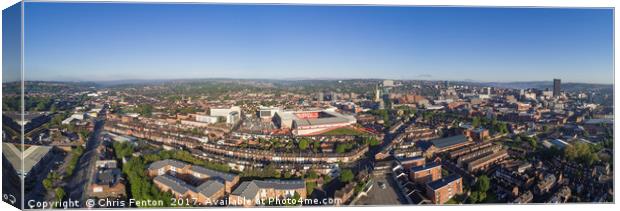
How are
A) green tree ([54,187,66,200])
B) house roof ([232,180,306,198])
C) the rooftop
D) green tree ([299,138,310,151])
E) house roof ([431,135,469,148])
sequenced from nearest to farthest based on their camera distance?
green tree ([54,187,66,200]) < house roof ([232,180,306,198]) < the rooftop < green tree ([299,138,310,151]) < house roof ([431,135,469,148])

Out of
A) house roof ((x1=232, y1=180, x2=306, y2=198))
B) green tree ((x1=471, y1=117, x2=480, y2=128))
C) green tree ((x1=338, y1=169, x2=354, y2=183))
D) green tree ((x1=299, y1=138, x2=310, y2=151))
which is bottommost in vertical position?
house roof ((x1=232, y1=180, x2=306, y2=198))

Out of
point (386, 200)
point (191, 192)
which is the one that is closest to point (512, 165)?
point (386, 200)

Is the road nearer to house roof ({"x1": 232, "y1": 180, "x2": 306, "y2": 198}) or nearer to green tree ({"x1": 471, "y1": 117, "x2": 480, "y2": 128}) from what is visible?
house roof ({"x1": 232, "y1": 180, "x2": 306, "y2": 198})

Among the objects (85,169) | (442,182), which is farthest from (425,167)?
(85,169)

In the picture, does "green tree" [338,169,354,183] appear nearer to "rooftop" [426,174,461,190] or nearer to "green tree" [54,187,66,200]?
"rooftop" [426,174,461,190]

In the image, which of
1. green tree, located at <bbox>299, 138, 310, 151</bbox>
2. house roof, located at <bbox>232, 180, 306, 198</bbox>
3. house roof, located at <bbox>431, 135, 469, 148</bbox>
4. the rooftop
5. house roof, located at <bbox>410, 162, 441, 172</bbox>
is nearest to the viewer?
house roof, located at <bbox>232, 180, 306, 198</bbox>

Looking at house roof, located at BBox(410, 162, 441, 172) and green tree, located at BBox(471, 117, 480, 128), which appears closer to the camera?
house roof, located at BBox(410, 162, 441, 172)

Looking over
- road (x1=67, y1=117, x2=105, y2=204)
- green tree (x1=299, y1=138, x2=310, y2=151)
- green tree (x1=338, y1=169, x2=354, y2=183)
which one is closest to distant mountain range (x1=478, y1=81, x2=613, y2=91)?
green tree (x1=338, y1=169, x2=354, y2=183)

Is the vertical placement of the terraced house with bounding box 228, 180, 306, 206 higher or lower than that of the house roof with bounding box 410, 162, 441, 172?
lower
